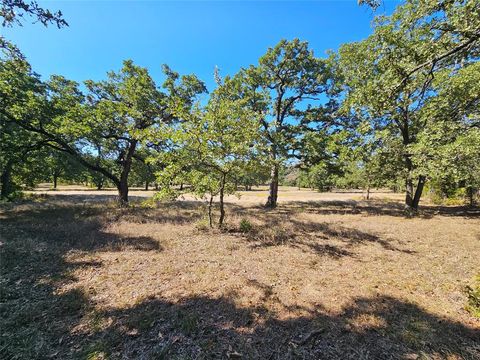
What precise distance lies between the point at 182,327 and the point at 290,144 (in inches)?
587

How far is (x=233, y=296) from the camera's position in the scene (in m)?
4.29

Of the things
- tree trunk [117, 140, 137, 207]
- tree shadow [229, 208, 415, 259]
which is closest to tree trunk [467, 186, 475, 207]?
tree shadow [229, 208, 415, 259]

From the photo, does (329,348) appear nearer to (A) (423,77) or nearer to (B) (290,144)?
(A) (423,77)

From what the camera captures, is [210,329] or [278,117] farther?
[278,117]

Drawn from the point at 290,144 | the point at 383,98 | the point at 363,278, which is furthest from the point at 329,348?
the point at 290,144

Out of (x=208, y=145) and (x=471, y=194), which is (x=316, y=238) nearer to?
(x=208, y=145)

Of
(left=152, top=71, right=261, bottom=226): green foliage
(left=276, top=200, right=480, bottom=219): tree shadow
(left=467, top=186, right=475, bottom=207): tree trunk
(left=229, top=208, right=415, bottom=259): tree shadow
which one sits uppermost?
(left=152, top=71, right=261, bottom=226): green foliage

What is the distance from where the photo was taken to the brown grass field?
300cm

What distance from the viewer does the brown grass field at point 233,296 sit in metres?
3.00

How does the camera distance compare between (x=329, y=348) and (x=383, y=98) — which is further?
(x=383, y=98)

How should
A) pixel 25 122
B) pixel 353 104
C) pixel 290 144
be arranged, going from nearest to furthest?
pixel 353 104, pixel 25 122, pixel 290 144

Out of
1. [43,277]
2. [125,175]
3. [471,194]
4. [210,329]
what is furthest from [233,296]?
[471,194]

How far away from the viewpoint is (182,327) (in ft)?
11.1

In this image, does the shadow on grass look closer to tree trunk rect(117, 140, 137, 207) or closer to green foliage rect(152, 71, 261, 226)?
green foliage rect(152, 71, 261, 226)
